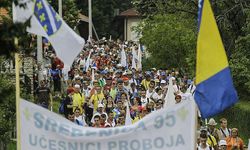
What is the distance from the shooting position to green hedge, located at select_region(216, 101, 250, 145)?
72.1 feet

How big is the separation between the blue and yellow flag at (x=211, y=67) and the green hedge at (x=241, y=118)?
12605 millimetres

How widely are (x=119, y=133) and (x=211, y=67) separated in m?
1.36

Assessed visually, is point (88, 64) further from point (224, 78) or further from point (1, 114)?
point (224, 78)

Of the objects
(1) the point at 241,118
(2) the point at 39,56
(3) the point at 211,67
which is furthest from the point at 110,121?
(2) the point at 39,56

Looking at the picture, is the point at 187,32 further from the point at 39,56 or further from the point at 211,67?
the point at 211,67

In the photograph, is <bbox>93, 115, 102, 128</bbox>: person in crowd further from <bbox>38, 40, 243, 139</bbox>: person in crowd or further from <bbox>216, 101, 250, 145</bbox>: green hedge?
<bbox>216, 101, 250, 145</bbox>: green hedge

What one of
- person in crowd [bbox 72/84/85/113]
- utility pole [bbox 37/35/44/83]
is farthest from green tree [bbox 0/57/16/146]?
A: utility pole [bbox 37/35/44/83]

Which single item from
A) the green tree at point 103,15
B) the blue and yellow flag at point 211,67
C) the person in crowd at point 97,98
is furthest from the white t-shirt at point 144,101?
the green tree at point 103,15

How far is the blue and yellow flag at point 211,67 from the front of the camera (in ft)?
28.6

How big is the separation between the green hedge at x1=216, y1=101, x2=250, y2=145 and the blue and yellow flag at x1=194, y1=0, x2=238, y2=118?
41.4ft

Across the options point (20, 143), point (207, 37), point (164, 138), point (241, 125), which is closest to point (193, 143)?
point (164, 138)

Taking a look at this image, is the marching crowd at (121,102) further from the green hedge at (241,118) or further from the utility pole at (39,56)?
the green hedge at (241,118)

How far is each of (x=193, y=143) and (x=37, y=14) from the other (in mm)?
2728

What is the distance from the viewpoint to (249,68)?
2391 centimetres
